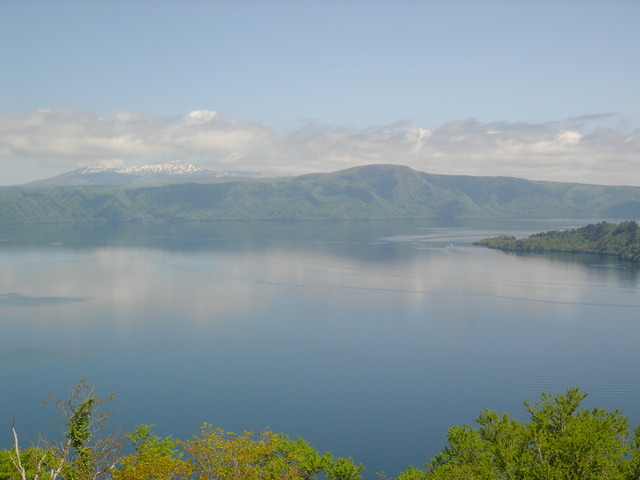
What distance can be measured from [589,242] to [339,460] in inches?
2945

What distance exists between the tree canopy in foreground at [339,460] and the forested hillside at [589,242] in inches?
2535

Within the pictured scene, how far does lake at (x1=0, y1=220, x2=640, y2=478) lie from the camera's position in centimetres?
2286

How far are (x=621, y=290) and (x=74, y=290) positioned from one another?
157 feet

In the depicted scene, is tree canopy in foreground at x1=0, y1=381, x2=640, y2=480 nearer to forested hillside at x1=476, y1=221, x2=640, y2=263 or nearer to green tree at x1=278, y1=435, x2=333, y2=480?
green tree at x1=278, y1=435, x2=333, y2=480

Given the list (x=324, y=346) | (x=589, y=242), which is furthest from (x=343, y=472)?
(x=589, y=242)

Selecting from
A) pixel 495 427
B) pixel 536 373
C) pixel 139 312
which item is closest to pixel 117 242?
pixel 139 312

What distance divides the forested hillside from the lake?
520 inches

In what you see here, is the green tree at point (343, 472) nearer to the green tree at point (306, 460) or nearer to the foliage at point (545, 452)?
the green tree at point (306, 460)

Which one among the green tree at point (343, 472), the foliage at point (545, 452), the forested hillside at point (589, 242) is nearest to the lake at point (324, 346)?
the green tree at point (343, 472)

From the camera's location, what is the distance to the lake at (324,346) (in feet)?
75.0

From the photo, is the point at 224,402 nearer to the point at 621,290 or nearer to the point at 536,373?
the point at 536,373

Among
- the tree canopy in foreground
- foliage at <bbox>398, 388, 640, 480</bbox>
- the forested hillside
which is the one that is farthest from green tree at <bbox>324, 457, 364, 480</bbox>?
the forested hillside

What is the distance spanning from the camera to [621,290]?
49.4 m

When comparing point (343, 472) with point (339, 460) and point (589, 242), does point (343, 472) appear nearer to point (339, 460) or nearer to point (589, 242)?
point (339, 460)
